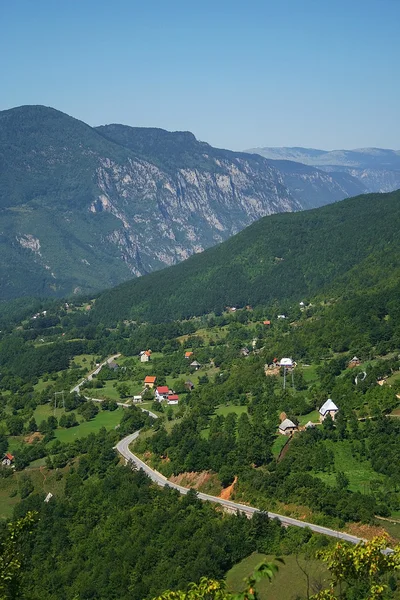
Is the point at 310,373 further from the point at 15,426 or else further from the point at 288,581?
the point at 288,581

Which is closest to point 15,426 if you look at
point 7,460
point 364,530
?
point 7,460

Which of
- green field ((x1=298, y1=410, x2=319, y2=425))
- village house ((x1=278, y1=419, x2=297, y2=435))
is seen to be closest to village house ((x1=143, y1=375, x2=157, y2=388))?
green field ((x1=298, y1=410, x2=319, y2=425))

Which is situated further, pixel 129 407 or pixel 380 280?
pixel 380 280

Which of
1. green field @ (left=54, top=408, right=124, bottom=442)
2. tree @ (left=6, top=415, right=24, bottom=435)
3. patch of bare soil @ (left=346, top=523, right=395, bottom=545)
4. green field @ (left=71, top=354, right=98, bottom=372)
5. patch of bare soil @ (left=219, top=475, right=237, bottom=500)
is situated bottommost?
green field @ (left=71, top=354, right=98, bottom=372)

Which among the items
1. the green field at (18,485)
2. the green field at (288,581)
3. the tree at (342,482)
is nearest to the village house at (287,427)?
the tree at (342,482)

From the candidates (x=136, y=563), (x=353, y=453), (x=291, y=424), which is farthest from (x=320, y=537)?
(x=291, y=424)

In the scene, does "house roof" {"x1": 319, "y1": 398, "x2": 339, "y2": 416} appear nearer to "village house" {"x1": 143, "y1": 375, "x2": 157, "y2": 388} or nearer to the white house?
the white house

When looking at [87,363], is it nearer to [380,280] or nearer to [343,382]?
[380,280]
